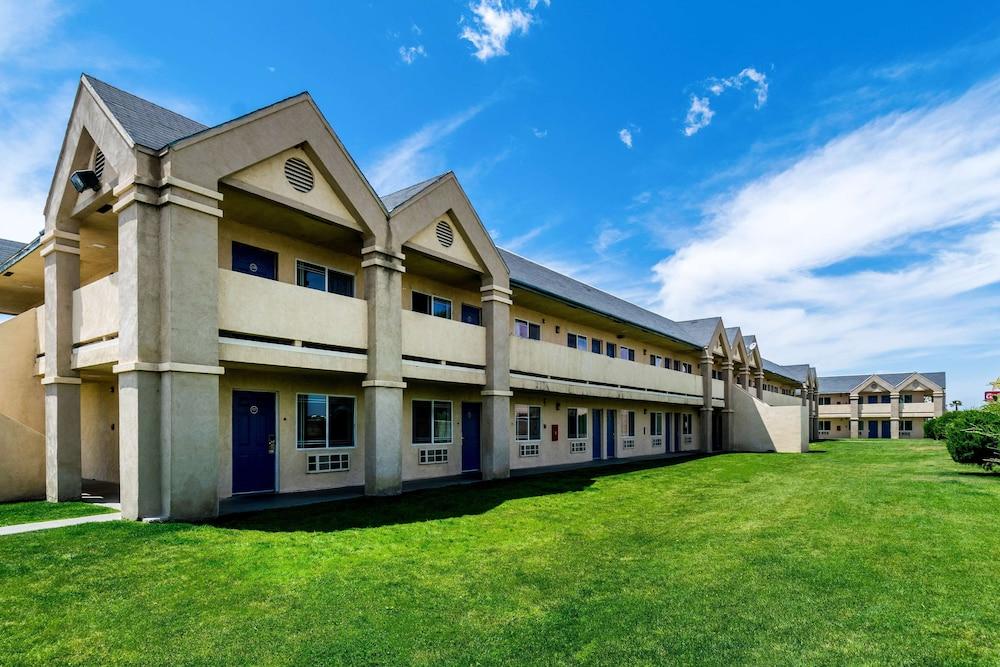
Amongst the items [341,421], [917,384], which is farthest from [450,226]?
[917,384]

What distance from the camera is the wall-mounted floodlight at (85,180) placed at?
12036mm

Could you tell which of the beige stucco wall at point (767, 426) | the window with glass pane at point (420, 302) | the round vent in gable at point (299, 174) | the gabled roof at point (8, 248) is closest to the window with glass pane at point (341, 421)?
the window with glass pane at point (420, 302)

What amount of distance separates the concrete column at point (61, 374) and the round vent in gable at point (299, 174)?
542cm

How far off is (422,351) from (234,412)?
4.75 meters

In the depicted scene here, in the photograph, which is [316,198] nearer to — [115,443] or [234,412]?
[234,412]

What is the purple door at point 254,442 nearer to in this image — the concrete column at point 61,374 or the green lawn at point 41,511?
the green lawn at point 41,511

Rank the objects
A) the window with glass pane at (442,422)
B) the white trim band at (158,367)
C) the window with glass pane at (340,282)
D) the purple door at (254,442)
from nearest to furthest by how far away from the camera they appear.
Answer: the white trim band at (158,367) → the purple door at (254,442) → the window with glass pane at (340,282) → the window with glass pane at (442,422)

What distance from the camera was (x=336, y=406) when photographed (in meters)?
Result: 15.8

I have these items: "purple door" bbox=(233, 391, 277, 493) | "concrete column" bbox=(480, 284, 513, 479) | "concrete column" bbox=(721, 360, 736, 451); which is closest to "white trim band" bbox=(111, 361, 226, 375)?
"purple door" bbox=(233, 391, 277, 493)

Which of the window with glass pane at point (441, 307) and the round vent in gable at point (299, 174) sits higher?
the round vent in gable at point (299, 174)

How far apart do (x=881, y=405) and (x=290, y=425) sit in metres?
75.5

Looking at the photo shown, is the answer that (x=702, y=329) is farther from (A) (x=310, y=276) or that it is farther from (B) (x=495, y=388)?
(A) (x=310, y=276)

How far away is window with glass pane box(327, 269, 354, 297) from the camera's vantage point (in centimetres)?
1552

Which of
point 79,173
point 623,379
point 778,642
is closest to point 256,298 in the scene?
point 79,173
